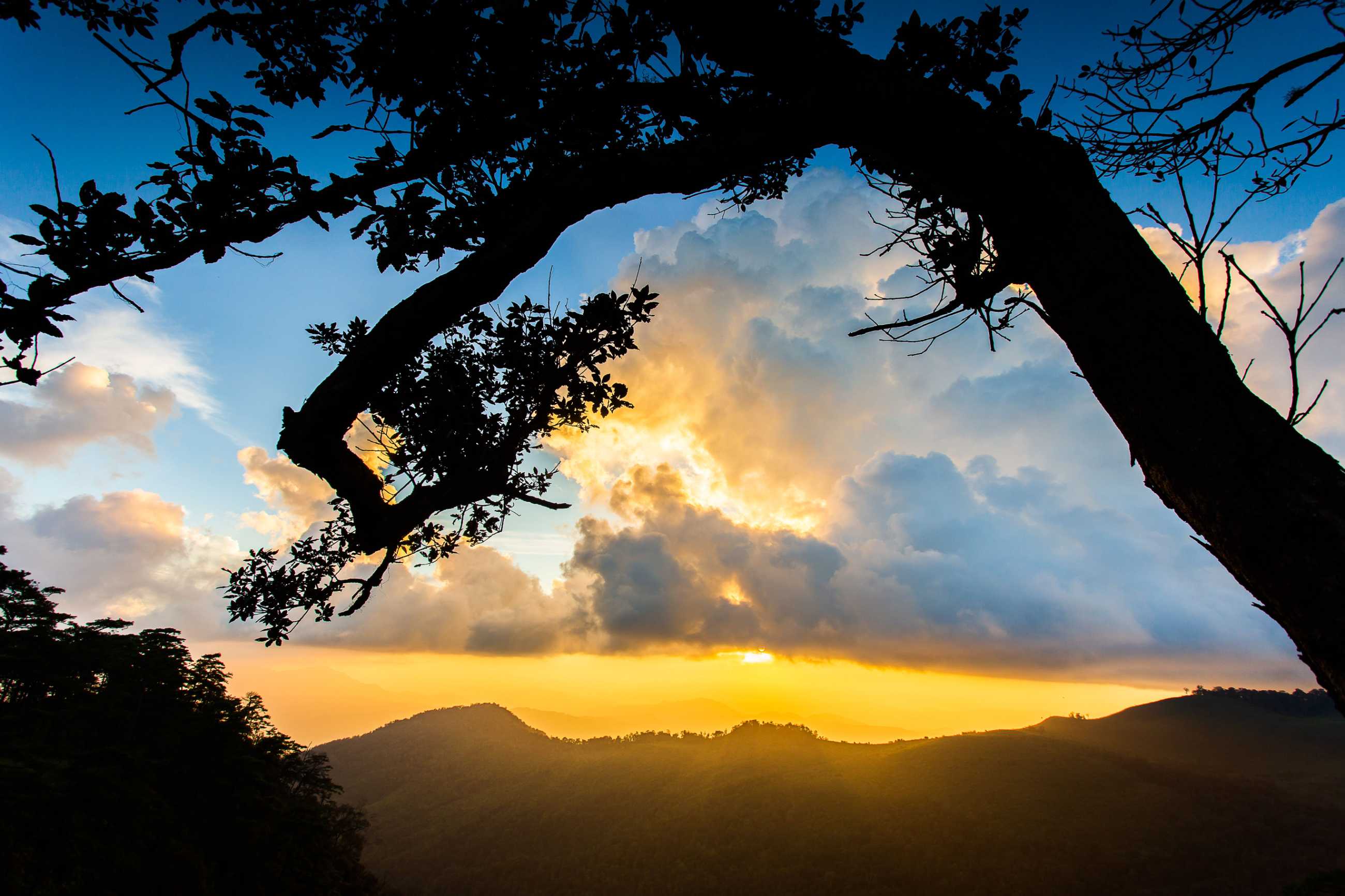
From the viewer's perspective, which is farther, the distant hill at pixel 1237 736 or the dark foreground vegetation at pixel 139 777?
the distant hill at pixel 1237 736

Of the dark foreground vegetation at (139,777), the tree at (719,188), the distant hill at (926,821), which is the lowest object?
the distant hill at (926,821)

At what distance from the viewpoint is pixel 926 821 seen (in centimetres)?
10669

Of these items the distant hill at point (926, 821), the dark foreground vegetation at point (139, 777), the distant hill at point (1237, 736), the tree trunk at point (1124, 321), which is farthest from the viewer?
the distant hill at point (1237, 736)

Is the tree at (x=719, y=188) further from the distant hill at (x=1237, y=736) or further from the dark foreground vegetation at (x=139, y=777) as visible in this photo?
the distant hill at (x=1237, y=736)

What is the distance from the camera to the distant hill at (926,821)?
300 feet

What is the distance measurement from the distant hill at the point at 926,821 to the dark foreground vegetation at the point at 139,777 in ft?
173

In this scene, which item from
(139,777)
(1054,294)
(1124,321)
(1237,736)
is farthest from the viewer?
(1237,736)

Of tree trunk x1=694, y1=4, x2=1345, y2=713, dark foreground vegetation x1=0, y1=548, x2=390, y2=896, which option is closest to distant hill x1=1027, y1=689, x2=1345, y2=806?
dark foreground vegetation x1=0, y1=548, x2=390, y2=896

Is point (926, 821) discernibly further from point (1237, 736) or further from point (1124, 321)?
point (1124, 321)

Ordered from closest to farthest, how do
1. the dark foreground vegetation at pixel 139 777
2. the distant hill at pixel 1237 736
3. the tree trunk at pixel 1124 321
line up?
the tree trunk at pixel 1124 321
the dark foreground vegetation at pixel 139 777
the distant hill at pixel 1237 736

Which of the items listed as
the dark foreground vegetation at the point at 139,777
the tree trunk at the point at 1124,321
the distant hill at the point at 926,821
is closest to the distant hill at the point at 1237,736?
the distant hill at the point at 926,821

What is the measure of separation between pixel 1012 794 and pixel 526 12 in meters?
146

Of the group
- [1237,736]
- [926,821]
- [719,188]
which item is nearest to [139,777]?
[719,188]

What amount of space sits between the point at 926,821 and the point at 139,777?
413ft
